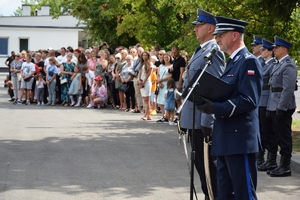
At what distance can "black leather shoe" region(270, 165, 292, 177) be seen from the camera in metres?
9.98

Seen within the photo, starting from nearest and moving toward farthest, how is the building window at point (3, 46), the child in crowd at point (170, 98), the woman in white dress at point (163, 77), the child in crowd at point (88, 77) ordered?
the child in crowd at point (170, 98), the woman in white dress at point (163, 77), the child in crowd at point (88, 77), the building window at point (3, 46)

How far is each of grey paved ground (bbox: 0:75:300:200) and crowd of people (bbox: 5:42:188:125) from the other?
2500mm

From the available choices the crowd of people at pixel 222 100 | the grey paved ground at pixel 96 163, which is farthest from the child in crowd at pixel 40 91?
the grey paved ground at pixel 96 163

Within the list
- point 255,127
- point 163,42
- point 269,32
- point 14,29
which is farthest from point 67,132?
point 14,29

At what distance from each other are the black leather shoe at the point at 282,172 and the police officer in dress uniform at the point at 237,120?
4.38 meters

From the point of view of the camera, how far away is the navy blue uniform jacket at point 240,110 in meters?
5.50

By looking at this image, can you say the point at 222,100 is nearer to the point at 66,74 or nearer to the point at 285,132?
the point at 285,132

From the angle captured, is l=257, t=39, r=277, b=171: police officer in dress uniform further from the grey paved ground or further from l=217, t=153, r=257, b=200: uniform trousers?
l=217, t=153, r=257, b=200: uniform trousers

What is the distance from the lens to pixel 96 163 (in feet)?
35.4

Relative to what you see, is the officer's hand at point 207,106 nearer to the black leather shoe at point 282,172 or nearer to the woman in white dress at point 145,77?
the black leather shoe at point 282,172

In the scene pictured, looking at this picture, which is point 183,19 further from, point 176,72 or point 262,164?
point 262,164

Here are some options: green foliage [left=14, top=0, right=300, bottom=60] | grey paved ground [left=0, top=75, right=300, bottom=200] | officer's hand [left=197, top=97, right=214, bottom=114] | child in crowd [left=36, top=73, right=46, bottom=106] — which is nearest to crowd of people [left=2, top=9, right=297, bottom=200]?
officer's hand [left=197, top=97, right=214, bottom=114]

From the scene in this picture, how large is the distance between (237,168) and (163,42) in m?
22.0

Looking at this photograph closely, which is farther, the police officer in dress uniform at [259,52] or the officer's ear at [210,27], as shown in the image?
the police officer in dress uniform at [259,52]
